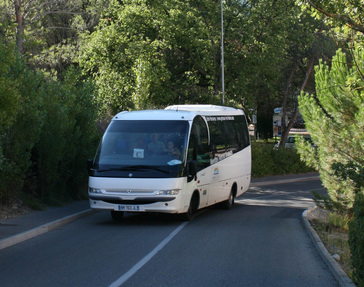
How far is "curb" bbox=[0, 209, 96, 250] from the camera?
1105 centimetres

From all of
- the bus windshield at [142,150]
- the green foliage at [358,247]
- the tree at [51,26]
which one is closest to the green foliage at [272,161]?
the tree at [51,26]

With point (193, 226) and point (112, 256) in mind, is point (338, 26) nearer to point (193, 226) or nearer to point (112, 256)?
point (193, 226)

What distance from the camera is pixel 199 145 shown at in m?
15.7

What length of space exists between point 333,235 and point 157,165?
171 inches

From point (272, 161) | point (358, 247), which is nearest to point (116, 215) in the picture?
point (358, 247)

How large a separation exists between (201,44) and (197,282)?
2870 centimetres

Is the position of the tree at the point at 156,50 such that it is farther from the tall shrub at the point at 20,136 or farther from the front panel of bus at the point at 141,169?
the front panel of bus at the point at 141,169

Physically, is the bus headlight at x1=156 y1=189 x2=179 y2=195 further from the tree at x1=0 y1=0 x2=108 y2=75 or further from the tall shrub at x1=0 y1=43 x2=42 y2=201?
the tree at x1=0 y1=0 x2=108 y2=75

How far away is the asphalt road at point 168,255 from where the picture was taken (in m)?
8.10

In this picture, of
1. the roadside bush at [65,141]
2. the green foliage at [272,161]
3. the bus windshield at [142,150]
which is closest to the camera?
the bus windshield at [142,150]

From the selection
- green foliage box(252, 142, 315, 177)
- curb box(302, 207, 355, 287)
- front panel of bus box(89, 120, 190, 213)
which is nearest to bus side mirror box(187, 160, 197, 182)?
front panel of bus box(89, 120, 190, 213)

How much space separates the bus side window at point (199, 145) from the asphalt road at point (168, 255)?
161 centimetres

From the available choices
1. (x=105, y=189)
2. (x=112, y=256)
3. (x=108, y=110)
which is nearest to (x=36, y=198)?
(x=105, y=189)

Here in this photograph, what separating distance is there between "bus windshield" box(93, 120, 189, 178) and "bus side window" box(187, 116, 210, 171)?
34 centimetres
